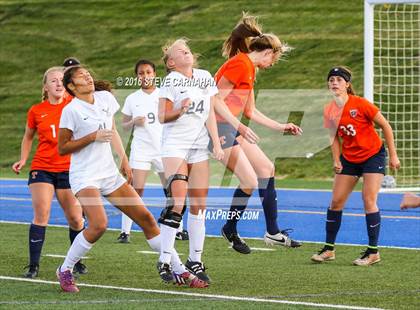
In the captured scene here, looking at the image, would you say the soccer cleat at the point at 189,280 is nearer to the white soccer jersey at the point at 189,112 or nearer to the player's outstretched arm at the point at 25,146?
the white soccer jersey at the point at 189,112

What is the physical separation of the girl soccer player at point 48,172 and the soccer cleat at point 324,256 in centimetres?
247

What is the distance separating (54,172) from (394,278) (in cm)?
340

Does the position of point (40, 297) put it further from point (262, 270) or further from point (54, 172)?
point (262, 270)

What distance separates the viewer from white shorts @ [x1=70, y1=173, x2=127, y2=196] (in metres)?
9.27

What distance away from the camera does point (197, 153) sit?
9.77 m

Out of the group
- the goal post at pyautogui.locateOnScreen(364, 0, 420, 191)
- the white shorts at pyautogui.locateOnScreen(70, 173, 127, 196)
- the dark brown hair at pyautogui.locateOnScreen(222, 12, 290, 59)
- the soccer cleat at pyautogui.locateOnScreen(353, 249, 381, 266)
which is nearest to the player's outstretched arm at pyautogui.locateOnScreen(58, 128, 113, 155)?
the white shorts at pyautogui.locateOnScreen(70, 173, 127, 196)

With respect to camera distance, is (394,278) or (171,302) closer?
(171,302)

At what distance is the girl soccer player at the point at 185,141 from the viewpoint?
965cm

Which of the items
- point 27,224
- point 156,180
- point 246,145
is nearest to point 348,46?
point 156,180

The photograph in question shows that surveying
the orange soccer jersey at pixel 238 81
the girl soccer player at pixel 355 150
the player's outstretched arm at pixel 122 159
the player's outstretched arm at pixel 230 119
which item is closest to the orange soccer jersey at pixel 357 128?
the girl soccer player at pixel 355 150

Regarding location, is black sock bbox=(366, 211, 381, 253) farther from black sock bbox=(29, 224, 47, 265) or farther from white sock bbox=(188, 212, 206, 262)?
black sock bbox=(29, 224, 47, 265)

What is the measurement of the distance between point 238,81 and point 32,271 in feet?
8.78

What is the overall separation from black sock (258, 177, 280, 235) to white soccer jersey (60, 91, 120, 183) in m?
2.33

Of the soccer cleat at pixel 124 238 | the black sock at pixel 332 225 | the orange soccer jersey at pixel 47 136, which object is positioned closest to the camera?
the orange soccer jersey at pixel 47 136
